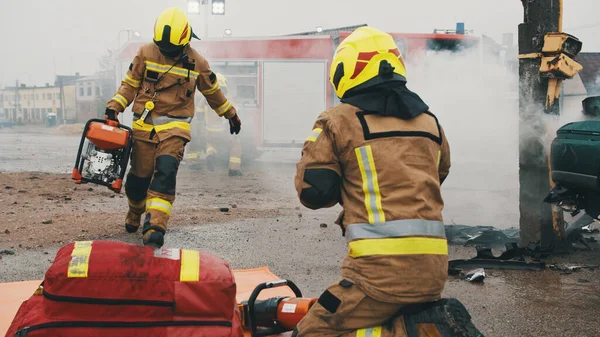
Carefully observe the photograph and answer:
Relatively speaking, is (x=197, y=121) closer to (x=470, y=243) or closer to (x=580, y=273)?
(x=470, y=243)

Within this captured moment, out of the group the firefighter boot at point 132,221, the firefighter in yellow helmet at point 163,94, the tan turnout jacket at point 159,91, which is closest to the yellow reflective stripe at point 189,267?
the firefighter in yellow helmet at point 163,94

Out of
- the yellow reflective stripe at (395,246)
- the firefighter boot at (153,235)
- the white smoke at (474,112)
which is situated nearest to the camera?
the yellow reflective stripe at (395,246)

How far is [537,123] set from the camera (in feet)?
18.5

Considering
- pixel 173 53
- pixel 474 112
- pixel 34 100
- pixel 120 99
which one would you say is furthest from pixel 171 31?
pixel 34 100

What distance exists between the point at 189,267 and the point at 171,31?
2777 millimetres

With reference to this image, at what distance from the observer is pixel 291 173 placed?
13625 mm

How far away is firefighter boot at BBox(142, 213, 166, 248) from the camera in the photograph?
4266 mm

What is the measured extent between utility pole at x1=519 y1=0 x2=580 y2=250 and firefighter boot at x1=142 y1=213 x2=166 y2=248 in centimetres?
326

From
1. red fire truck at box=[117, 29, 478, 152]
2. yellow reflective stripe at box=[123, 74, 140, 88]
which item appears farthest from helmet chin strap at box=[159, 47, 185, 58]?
red fire truck at box=[117, 29, 478, 152]

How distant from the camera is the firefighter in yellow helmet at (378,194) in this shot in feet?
8.01

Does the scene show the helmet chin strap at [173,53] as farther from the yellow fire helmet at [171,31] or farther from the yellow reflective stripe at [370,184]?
the yellow reflective stripe at [370,184]

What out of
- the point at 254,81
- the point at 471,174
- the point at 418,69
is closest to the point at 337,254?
the point at 471,174

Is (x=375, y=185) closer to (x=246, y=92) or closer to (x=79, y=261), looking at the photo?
(x=79, y=261)

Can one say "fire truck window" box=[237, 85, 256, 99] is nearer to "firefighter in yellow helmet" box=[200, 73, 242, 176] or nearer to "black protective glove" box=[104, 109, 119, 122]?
"firefighter in yellow helmet" box=[200, 73, 242, 176]
